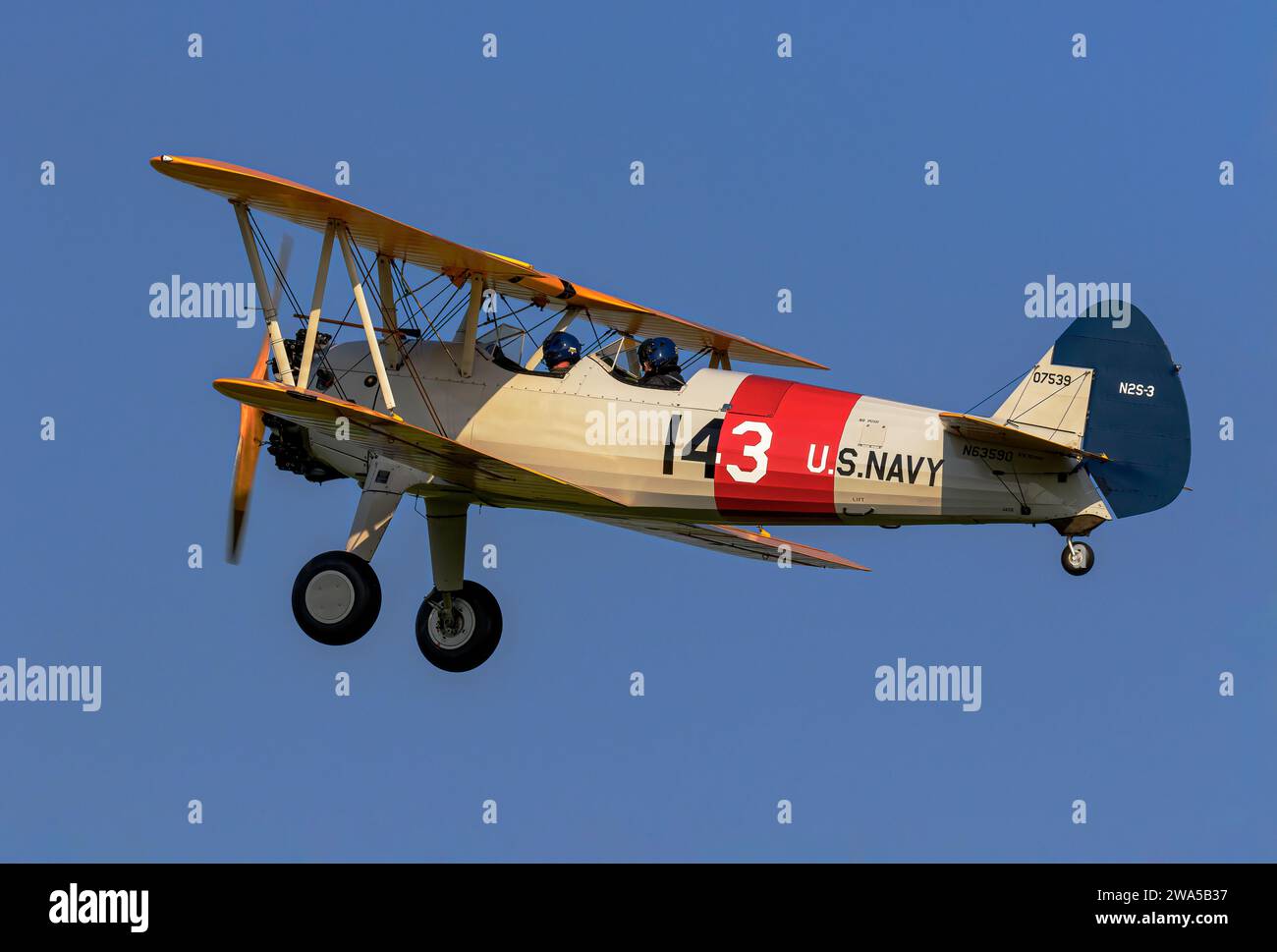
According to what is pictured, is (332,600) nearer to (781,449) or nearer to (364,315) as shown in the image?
(364,315)

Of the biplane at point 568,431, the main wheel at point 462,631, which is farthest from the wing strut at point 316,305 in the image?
the main wheel at point 462,631

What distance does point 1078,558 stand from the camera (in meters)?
17.3

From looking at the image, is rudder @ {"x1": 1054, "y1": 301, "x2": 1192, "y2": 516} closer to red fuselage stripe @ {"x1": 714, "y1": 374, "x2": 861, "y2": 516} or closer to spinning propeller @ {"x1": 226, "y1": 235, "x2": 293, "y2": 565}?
A: red fuselage stripe @ {"x1": 714, "y1": 374, "x2": 861, "y2": 516}

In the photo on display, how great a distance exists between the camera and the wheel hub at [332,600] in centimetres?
1931

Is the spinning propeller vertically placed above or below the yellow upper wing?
below

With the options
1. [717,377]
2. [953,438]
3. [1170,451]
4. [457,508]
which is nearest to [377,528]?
[457,508]

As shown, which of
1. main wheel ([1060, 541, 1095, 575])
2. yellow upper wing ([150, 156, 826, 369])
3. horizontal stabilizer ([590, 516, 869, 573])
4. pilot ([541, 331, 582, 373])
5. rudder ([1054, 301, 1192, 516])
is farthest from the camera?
horizontal stabilizer ([590, 516, 869, 573])

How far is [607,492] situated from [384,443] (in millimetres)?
2005

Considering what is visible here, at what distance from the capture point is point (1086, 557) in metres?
17.3

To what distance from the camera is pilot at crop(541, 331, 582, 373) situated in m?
19.5

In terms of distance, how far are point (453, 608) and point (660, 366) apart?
3190 mm

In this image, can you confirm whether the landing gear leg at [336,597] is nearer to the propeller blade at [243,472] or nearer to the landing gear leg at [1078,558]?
the propeller blade at [243,472]

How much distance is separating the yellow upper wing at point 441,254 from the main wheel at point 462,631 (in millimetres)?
2852

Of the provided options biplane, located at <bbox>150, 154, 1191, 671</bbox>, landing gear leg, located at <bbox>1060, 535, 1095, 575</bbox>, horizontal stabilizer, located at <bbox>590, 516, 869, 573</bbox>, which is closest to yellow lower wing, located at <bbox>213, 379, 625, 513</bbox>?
biplane, located at <bbox>150, 154, 1191, 671</bbox>
